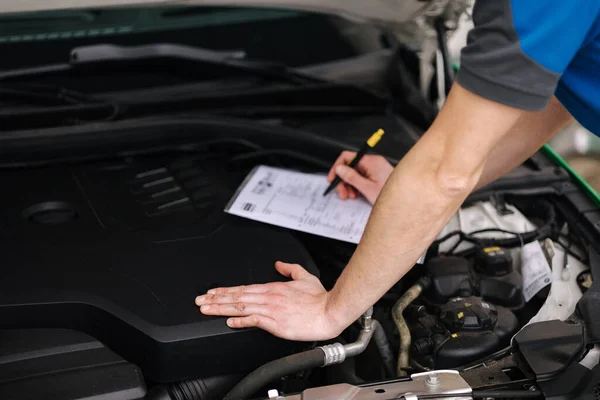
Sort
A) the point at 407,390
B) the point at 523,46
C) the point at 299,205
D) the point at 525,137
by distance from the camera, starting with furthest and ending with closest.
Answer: the point at 299,205 → the point at 525,137 → the point at 407,390 → the point at 523,46

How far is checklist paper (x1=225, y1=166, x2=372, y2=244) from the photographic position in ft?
4.67

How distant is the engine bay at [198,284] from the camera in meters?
1.13

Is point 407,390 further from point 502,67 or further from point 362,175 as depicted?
point 362,175

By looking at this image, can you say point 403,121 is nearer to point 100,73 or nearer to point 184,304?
point 100,73

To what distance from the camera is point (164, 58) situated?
1845 millimetres

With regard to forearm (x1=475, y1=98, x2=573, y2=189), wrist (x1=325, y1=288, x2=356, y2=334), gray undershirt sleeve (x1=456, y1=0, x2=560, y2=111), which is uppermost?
gray undershirt sleeve (x1=456, y1=0, x2=560, y2=111)

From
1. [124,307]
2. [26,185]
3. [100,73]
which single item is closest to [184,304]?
[124,307]

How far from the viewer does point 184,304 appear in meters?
1.17

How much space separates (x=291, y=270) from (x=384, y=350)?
22 cm

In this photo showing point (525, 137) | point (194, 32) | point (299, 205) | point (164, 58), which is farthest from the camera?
point (194, 32)

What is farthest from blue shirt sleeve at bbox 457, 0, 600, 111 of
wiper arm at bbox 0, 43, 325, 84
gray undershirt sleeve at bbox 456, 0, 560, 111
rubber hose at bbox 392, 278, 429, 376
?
wiper arm at bbox 0, 43, 325, 84

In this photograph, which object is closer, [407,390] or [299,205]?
[407,390]

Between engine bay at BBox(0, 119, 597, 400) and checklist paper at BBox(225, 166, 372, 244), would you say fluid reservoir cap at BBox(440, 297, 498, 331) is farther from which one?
checklist paper at BBox(225, 166, 372, 244)

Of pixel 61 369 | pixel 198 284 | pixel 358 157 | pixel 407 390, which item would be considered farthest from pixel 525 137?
pixel 61 369
